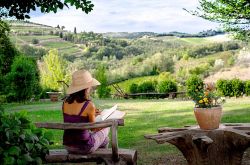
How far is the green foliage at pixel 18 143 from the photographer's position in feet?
14.6

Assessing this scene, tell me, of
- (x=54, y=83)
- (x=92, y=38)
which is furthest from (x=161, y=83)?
(x=92, y=38)

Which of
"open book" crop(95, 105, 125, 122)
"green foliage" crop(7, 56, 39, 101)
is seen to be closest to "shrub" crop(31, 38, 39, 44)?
"green foliage" crop(7, 56, 39, 101)

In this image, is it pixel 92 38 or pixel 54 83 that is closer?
pixel 54 83

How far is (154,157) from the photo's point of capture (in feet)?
29.2

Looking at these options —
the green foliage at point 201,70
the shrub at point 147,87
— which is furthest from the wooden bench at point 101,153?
the green foliage at point 201,70

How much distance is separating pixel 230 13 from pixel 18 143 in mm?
A: 12173

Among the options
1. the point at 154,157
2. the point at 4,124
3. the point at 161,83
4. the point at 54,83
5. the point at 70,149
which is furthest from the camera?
the point at 54,83

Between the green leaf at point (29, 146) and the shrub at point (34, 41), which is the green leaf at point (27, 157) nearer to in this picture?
the green leaf at point (29, 146)

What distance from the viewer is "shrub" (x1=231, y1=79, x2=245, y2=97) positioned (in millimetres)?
28542

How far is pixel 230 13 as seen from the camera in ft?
50.9

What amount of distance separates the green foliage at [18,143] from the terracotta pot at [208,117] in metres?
2.64

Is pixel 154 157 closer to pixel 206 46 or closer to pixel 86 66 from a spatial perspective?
pixel 86 66

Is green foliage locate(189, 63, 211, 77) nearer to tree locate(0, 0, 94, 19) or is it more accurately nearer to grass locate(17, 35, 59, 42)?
grass locate(17, 35, 59, 42)

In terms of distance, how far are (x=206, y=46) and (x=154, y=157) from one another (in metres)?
66.4
